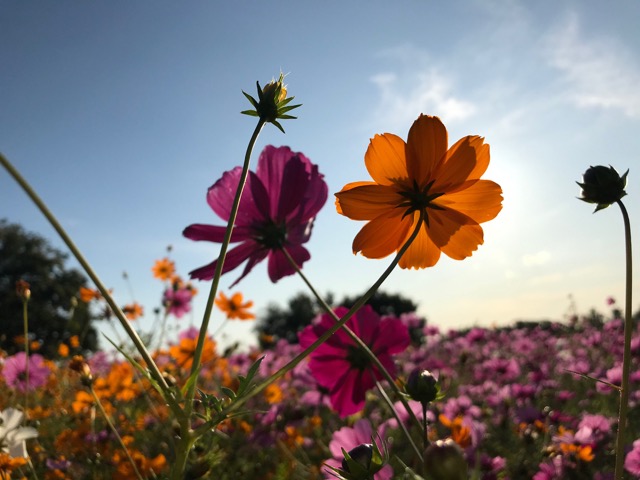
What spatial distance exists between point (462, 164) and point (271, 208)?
1.13ft

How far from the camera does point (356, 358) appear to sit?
1.06 meters

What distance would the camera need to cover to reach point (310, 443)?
252 centimetres

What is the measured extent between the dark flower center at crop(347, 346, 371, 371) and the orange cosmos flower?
390 millimetres

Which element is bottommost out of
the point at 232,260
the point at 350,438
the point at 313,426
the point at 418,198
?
the point at 313,426

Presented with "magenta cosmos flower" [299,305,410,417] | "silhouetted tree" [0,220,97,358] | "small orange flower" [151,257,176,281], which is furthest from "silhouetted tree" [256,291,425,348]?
"magenta cosmos flower" [299,305,410,417]

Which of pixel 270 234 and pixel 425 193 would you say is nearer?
Result: pixel 425 193

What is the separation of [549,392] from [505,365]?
1.05ft

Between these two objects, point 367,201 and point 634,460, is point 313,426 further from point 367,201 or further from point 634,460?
point 367,201

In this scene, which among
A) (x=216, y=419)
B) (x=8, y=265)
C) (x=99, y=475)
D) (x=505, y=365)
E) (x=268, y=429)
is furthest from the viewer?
(x=8, y=265)

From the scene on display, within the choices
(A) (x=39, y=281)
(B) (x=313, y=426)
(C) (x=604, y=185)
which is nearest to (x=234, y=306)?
(B) (x=313, y=426)

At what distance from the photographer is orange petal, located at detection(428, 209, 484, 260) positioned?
681mm

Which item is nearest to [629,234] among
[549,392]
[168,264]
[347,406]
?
[347,406]

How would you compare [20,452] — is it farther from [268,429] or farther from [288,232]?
[268,429]

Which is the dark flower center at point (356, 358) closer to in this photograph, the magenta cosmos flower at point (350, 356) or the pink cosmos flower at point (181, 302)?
the magenta cosmos flower at point (350, 356)
